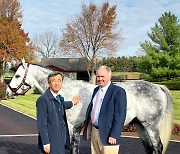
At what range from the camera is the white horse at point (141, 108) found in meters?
5.58

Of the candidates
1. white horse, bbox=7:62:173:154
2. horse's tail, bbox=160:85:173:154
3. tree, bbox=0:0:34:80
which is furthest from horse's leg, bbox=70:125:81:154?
tree, bbox=0:0:34:80

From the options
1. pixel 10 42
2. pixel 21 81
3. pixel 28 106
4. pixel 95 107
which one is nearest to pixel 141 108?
pixel 95 107

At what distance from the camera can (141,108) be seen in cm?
586

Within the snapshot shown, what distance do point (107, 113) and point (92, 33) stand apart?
3888cm

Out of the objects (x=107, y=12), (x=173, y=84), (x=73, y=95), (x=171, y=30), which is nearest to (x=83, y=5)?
(x=107, y=12)

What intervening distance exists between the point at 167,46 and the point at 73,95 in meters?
31.8

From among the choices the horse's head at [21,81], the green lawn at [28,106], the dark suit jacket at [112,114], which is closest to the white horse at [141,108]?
the horse's head at [21,81]

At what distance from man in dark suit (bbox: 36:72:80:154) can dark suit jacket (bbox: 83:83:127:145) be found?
556 millimetres

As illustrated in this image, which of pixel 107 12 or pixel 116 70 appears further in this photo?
pixel 116 70

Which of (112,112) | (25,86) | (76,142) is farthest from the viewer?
(25,86)

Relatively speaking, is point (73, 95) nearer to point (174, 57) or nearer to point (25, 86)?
point (25, 86)

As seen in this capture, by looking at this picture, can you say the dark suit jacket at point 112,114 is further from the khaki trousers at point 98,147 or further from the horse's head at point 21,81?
the horse's head at point 21,81

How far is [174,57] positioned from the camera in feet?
115

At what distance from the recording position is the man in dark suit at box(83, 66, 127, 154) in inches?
164
